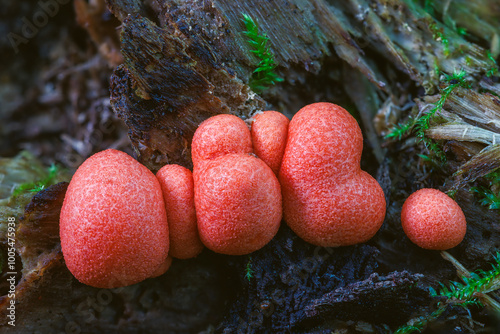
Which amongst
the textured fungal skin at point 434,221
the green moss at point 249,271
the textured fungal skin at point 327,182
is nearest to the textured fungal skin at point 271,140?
the textured fungal skin at point 327,182

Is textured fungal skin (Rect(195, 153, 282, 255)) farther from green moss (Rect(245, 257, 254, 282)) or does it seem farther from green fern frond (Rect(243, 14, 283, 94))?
green fern frond (Rect(243, 14, 283, 94))

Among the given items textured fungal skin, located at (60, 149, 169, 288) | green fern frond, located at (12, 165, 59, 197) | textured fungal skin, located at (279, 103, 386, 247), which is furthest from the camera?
green fern frond, located at (12, 165, 59, 197)

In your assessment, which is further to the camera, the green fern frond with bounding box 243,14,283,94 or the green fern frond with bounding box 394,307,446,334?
the green fern frond with bounding box 243,14,283,94

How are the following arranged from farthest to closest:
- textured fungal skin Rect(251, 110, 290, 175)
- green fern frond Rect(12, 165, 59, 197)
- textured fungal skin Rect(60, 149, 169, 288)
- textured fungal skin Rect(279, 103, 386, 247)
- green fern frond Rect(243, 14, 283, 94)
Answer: green fern frond Rect(12, 165, 59, 197) → green fern frond Rect(243, 14, 283, 94) → textured fungal skin Rect(251, 110, 290, 175) → textured fungal skin Rect(279, 103, 386, 247) → textured fungal skin Rect(60, 149, 169, 288)

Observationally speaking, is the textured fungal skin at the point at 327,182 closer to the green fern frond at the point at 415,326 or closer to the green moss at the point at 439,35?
the green fern frond at the point at 415,326

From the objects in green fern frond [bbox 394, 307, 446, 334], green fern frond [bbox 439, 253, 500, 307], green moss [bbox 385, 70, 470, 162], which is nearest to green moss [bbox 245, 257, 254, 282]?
green fern frond [bbox 394, 307, 446, 334]

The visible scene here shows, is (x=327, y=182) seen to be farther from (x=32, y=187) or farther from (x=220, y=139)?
(x=32, y=187)

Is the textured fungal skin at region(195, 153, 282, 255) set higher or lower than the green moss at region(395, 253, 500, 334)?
higher
